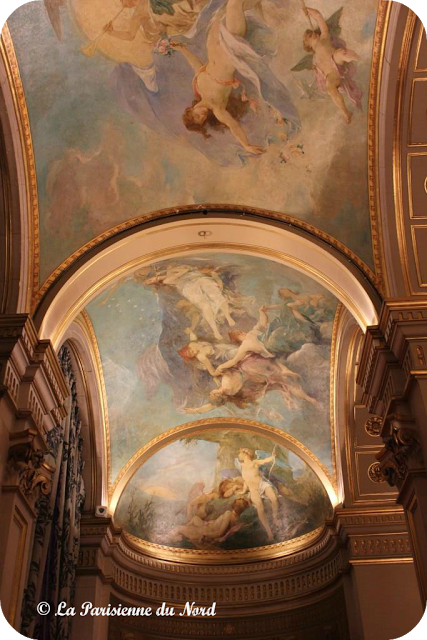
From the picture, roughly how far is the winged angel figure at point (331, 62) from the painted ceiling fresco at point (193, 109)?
0.02 meters

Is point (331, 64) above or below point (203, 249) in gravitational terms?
above

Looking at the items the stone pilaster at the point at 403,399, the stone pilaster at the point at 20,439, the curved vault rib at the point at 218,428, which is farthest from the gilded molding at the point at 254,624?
the stone pilaster at the point at 20,439

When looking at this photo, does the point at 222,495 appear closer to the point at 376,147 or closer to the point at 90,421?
the point at 90,421

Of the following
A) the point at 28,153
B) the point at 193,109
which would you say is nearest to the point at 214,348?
the point at 193,109

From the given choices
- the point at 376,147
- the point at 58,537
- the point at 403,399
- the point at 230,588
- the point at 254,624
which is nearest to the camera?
the point at 403,399

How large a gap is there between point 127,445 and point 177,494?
2466mm

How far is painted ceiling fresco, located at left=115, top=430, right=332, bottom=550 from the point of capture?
57.7 feet

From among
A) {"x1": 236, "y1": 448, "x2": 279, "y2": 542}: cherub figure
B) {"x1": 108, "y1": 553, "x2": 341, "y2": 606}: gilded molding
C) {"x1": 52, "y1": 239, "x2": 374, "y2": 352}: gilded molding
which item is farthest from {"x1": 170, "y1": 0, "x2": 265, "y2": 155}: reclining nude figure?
{"x1": 108, "y1": 553, "x2": 341, "y2": 606}: gilded molding

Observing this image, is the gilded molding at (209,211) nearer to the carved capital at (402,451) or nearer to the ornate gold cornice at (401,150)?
the ornate gold cornice at (401,150)

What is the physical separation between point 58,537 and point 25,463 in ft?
11.8

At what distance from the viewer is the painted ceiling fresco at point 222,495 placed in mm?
17594

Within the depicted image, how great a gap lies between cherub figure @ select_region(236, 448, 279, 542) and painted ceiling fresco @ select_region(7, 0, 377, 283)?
8.29m

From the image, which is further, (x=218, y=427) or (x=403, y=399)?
(x=218, y=427)

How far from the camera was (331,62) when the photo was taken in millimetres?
10266
